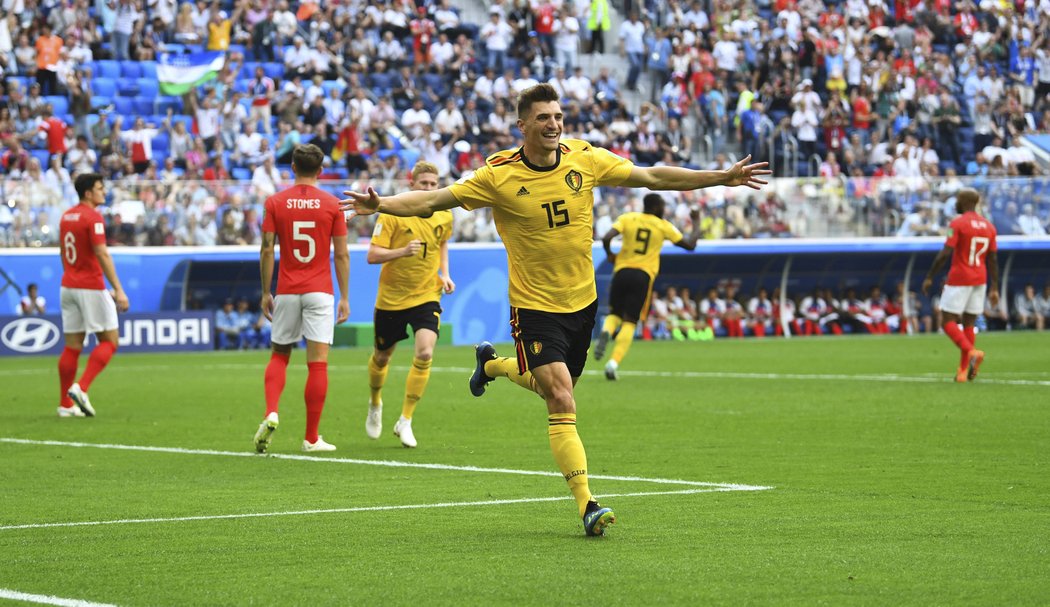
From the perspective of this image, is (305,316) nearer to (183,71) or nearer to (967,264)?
(967,264)

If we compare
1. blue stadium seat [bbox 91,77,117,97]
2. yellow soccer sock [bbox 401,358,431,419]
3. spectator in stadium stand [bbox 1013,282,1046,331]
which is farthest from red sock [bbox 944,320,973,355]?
blue stadium seat [bbox 91,77,117,97]

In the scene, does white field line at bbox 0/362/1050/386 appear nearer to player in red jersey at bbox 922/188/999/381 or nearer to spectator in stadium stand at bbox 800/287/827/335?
player in red jersey at bbox 922/188/999/381

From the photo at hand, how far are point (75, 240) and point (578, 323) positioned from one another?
9.24m

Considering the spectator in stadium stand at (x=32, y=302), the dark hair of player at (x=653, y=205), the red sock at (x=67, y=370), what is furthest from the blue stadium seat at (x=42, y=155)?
the red sock at (x=67, y=370)

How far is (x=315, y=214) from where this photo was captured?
12445 mm

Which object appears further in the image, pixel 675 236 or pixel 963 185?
pixel 963 185

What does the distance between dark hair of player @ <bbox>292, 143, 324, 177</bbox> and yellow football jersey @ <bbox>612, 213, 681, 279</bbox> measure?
8.78 meters

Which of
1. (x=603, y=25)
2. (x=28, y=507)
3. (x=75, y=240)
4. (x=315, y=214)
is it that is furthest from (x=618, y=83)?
(x=28, y=507)

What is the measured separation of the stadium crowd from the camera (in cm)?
3184

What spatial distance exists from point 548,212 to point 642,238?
12308 millimetres

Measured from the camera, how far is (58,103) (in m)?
33.1

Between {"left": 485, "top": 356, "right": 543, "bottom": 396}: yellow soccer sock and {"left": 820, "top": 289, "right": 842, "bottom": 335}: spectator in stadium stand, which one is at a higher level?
{"left": 485, "top": 356, "right": 543, "bottom": 396}: yellow soccer sock

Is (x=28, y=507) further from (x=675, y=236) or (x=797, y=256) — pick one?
(x=797, y=256)

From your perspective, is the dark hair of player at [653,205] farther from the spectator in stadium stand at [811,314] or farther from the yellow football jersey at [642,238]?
the spectator in stadium stand at [811,314]
